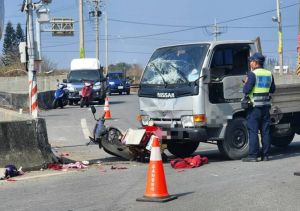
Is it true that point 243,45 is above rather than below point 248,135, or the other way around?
above

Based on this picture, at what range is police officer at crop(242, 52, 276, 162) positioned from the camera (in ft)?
36.3

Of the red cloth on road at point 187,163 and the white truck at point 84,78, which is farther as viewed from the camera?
the white truck at point 84,78

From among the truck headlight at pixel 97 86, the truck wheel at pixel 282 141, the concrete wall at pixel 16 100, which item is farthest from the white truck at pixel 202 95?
the truck headlight at pixel 97 86

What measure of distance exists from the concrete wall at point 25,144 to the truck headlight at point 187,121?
2541mm

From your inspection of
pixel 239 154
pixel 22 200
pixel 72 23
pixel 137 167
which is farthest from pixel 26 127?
pixel 72 23

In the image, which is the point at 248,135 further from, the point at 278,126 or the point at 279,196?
the point at 279,196

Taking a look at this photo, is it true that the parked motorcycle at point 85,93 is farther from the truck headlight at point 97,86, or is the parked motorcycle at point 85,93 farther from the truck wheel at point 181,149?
the truck wheel at point 181,149

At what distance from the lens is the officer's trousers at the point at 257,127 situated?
1109 cm

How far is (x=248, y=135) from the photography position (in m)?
11.6

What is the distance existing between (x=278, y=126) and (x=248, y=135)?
0.88 metres

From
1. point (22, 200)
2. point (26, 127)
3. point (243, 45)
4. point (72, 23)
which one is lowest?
point (22, 200)

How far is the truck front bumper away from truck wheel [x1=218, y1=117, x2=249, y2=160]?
56 cm

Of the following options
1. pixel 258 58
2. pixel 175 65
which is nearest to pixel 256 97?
pixel 258 58

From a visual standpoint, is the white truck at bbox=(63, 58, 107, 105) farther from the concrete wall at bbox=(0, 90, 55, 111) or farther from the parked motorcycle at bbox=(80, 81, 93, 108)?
the concrete wall at bbox=(0, 90, 55, 111)
